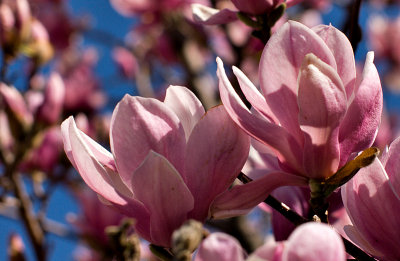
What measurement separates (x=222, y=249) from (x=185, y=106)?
0.67 feet

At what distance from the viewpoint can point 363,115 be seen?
504 millimetres

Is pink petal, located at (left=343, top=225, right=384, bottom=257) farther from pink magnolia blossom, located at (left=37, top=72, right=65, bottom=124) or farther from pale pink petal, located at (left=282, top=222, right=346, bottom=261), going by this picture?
pink magnolia blossom, located at (left=37, top=72, right=65, bottom=124)

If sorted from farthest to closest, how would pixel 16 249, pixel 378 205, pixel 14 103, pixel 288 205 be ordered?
pixel 14 103, pixel 16 249, pixel 288 205, pixel 378 205

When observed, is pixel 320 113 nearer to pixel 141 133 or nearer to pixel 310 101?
pixel 310 101

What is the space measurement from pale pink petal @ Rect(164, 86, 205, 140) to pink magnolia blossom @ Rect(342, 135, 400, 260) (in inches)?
6.5

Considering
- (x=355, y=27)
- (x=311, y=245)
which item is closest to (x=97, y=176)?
(x=311, y=245)

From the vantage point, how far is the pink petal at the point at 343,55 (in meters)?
0.51

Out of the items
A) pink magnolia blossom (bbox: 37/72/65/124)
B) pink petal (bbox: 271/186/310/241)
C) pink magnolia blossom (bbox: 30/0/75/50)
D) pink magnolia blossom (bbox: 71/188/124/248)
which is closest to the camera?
pink petal (bbox: 271/186/310/241)

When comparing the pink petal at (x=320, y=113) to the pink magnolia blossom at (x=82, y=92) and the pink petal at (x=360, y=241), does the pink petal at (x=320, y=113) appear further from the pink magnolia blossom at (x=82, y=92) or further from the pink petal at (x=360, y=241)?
the pink magnolia blossom at (x=82, y=92)

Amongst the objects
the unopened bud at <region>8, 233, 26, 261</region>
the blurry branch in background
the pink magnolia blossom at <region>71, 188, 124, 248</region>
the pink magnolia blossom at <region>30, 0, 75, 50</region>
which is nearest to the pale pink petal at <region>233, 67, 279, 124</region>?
the blurry branch in background

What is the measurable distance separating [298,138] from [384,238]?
4.7 inches

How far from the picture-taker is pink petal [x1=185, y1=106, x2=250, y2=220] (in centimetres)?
51

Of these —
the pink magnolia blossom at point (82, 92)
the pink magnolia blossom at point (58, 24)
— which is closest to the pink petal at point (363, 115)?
the pink magnolia blossom at point (82, 92)

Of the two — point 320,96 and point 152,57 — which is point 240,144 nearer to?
point 320,96
